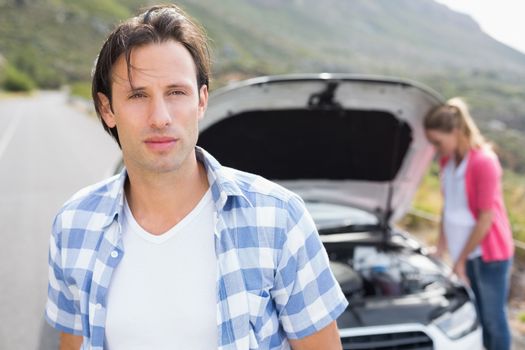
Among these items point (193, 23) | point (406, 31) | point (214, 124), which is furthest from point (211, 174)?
point (406, 31)

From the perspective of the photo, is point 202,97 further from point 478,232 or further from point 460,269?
point 460,269

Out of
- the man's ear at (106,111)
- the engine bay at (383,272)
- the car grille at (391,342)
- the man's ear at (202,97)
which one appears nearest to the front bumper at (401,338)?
the car grille at (391,342)

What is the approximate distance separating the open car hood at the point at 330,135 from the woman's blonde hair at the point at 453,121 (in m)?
0.06

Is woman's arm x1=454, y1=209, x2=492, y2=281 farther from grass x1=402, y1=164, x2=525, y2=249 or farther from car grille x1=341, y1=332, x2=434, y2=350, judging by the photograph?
grass x1=402, y1=164, x2=525, y2=249

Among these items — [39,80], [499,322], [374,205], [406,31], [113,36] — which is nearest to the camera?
[113,36]

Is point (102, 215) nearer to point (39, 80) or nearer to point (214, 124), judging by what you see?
point (214, 124)

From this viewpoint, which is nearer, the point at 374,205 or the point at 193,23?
the point at 193,23

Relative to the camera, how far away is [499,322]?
3.42 metres

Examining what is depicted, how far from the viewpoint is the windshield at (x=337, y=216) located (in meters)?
3.79

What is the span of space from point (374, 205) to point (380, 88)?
1.13m

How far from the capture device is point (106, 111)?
5.68 feet

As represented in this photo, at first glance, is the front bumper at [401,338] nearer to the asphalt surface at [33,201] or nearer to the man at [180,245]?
the man at [180,245]

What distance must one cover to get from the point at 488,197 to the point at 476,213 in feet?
0.52

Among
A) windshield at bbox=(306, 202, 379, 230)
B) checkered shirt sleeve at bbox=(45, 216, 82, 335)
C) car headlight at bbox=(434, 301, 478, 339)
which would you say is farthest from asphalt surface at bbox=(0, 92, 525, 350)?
checkered shirt sleeve at bbox=(45, 216, 82, 335)
